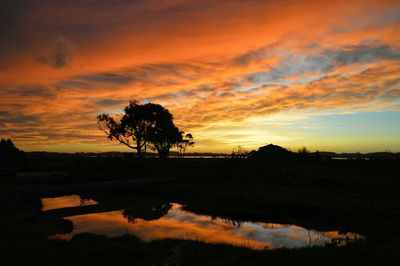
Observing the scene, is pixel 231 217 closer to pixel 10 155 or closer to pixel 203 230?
pixel 203 230

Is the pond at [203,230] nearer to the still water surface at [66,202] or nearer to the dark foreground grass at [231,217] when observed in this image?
the dark foreground grass at [231,217]

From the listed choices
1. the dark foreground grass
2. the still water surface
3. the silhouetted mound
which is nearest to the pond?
the dark foreground grass

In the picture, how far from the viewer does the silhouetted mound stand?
76.4 meters

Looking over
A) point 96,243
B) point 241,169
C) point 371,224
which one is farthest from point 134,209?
point 241,169

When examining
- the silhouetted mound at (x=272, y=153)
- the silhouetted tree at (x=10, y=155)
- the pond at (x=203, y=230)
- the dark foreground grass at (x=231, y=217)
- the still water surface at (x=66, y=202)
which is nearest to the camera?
the dark foreground grass at (x=231, y=217)

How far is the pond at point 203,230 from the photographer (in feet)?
70.9

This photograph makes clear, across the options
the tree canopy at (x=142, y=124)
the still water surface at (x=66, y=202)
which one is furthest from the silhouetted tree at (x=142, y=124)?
the still water surface at (x=66, y=202)

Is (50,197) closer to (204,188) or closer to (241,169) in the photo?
(204,188)

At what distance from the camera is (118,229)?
24859 mm

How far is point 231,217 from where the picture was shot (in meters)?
29.7

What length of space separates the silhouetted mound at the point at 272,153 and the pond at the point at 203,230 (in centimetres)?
4808

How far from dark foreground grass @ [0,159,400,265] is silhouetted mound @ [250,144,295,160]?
1934cm

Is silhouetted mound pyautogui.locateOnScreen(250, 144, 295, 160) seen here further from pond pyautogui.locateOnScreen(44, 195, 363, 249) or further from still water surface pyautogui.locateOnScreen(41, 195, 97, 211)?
pond pyautogui.locateOnScreen(44, 195, 363, 249)

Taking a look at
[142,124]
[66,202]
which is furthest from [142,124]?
[66,202]
